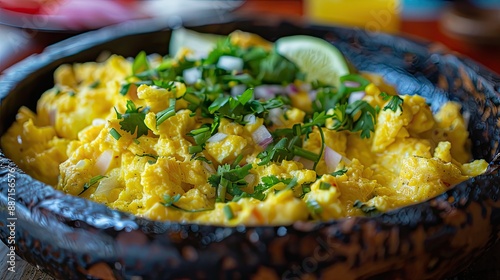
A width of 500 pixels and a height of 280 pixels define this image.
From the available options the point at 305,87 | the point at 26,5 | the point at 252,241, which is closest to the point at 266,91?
the point at 305,87

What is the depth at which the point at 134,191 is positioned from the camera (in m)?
1.86

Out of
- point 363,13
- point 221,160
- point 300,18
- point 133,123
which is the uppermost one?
point 133,123

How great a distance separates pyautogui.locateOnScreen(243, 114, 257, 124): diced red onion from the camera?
A: 2.08 metres

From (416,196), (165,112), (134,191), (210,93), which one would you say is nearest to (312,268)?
(416,196)

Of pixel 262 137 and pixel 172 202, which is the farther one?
A: pixel 262 137

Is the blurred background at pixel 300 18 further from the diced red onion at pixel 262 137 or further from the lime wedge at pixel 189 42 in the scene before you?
the diced red onion at pixel 262 137

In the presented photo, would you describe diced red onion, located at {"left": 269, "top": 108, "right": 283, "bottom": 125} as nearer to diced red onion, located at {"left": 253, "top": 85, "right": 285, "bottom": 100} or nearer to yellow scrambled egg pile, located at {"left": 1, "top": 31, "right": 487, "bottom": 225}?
yellow scrambled egg pile, located at {"left": 1, "top": 31, "right": 487, "bottom": 225}

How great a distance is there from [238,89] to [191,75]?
0.71 feet

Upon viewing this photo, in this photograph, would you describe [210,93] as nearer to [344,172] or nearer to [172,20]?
[344,172]

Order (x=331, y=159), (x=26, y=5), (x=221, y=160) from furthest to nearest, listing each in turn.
Answer: (x=26, y=5) < (x=331, y=159) < (x=221, y=160)

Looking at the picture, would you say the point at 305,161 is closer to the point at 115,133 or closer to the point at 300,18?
the point at 115,133

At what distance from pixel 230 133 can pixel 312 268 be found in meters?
0.72

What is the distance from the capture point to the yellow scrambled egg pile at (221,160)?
165cm

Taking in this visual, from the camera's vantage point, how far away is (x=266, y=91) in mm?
2414
